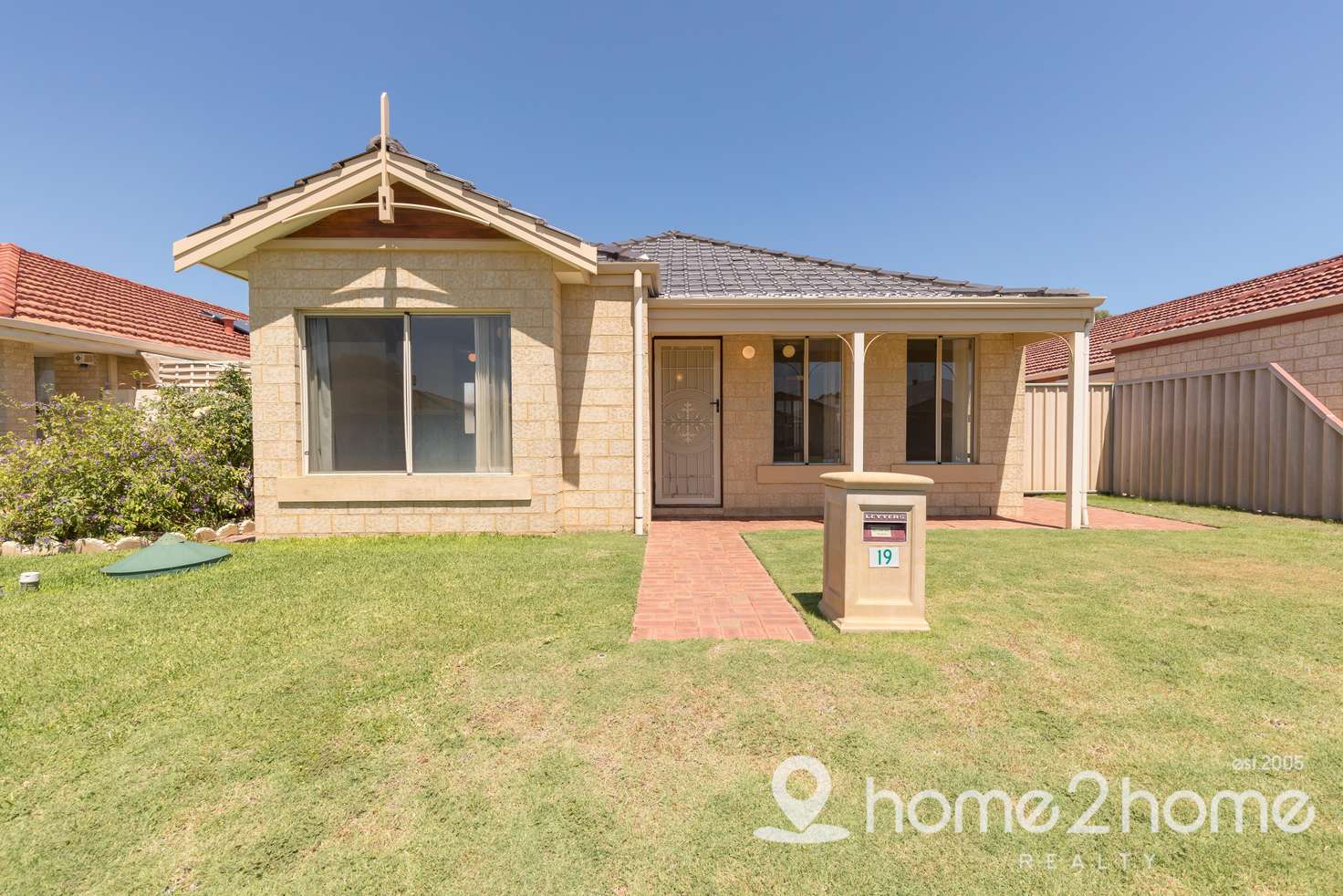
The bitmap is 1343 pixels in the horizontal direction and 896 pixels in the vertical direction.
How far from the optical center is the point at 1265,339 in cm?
927

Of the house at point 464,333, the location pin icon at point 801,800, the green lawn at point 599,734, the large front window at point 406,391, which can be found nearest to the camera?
the green lawn at point 599,734

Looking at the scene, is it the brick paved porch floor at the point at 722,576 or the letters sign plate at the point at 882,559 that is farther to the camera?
the brick paved porch floor at the point at 722,576

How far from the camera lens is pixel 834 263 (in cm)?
1004

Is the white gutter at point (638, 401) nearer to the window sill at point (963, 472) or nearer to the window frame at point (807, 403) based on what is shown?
the window frame at point (807, 403)

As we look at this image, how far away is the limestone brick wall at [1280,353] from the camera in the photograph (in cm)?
838

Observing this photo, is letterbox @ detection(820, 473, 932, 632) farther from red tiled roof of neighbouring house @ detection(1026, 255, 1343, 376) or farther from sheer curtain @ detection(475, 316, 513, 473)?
red tiled roof of neighbouring house @ detection(1026, 255, 1343, 376)

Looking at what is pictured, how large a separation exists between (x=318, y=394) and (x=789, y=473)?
6.78 meters

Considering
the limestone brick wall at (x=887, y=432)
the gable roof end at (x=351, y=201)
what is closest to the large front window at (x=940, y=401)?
the limestone brick wall at (x=887, y=432)

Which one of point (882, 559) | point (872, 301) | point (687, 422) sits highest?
point (872, 301)

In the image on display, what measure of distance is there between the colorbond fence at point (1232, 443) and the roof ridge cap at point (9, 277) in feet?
65.3

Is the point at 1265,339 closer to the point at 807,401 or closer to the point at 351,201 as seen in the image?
the point at 807,401

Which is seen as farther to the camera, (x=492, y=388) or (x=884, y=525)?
(x=492, y=388)

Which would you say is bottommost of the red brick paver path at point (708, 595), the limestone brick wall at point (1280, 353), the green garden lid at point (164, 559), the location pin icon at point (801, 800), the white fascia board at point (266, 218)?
the location pin icon at point (801, 800)

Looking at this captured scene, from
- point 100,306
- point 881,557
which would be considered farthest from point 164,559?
point 100,306
